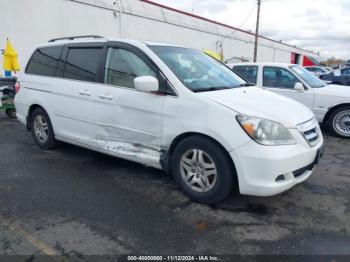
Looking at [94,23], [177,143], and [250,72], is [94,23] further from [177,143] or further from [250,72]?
[177,143]

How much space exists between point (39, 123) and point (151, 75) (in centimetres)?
259

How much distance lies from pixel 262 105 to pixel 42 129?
12.1ft

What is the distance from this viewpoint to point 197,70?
383 centimetres

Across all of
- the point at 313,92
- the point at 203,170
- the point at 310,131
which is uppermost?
the point at 313,92

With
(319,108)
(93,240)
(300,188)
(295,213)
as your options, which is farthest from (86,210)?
(319,108)

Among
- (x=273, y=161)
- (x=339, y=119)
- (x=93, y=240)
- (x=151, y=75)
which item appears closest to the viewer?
(x=93, y=240)

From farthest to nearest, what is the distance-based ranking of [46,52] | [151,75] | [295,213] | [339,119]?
[339,119] → [46,52] → [151,75] → [295,213]

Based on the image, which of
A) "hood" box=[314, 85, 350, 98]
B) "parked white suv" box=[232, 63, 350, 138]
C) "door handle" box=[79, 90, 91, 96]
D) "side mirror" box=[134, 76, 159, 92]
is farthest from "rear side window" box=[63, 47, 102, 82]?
"hood" box=[314, 85, 350, 98]

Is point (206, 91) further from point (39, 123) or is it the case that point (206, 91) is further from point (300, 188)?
point (39, 123)

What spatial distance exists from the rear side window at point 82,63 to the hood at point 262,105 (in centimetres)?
172

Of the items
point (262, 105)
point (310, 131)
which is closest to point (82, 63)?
point (262, 105)

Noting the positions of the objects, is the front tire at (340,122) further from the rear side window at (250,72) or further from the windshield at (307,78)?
the rear side window at (250,72)

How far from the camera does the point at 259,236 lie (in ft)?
9.07

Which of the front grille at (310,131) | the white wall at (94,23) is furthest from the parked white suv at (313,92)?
the white wall at (94,23)
